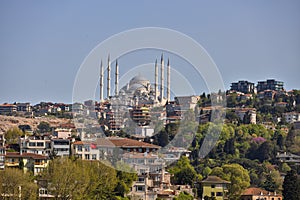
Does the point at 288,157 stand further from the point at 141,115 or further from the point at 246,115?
the point at 141,115

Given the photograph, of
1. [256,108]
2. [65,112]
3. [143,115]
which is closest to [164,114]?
[143,115]

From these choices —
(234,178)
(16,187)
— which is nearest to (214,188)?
(234,178)

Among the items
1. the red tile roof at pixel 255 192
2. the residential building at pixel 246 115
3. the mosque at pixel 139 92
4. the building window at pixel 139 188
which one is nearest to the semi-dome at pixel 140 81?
the mosque at pixel 139 92

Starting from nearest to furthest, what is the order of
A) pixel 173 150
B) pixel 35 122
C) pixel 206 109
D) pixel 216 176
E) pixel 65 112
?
pixel 216 176 < pixel 173 150 < pixel 206 109 < pixel 35 122 < pixel 65 112

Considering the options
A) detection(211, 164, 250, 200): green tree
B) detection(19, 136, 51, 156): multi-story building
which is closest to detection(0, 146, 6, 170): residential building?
detection(19, 136, 51, 156): multi-story building

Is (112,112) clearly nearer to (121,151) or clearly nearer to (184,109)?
(184,109)

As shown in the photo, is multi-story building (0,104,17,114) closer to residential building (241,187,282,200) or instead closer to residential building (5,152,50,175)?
residential building (5,152,50,175)
